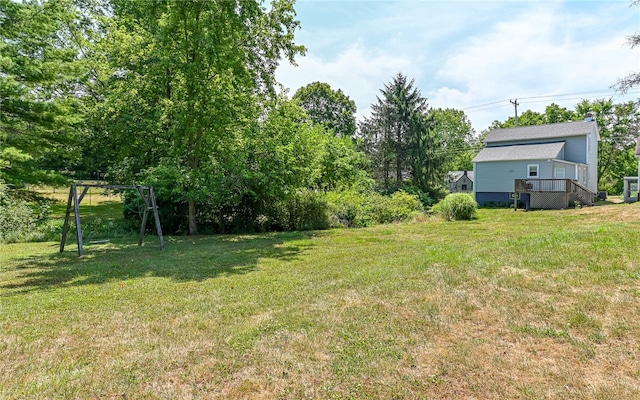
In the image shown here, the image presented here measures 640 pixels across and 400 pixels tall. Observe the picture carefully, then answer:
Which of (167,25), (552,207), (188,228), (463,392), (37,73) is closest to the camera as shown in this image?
(463,392)

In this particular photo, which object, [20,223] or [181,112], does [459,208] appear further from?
[20,223]

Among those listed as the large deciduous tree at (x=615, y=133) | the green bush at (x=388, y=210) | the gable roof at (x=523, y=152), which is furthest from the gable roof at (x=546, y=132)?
the green bush at (x=388, y=210)

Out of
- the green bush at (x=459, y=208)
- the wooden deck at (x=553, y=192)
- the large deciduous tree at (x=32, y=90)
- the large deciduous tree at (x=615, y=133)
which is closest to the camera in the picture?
the large deciduous tree at (x=32, y=90)

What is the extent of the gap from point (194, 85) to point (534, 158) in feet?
72.8

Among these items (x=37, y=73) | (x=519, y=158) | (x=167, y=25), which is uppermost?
(x=167, y=25)

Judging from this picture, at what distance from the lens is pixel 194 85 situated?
11.2 meters

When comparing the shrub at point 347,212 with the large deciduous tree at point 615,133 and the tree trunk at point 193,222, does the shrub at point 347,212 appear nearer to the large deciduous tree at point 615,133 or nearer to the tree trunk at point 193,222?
the tree trunk at point 193,222

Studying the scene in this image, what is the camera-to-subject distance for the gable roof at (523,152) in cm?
2375

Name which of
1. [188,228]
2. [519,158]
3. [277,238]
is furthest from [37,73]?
[519,158]

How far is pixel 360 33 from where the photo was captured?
40.4ft

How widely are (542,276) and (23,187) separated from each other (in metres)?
17.5

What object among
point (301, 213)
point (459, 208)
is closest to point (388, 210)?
point (459, 208)

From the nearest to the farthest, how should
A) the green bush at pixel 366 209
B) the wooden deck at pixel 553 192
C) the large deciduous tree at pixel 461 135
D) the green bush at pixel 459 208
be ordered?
the green bush at pixel 366 209 → the green bush at pixel 459 208 → the wooden deck at pixel 553 192 → the large deciduous tree at pixel 461 135

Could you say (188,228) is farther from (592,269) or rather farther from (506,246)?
(592,269)
